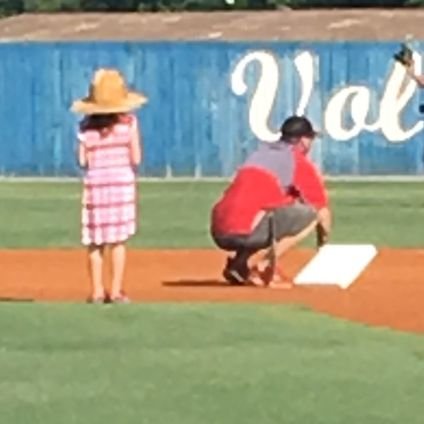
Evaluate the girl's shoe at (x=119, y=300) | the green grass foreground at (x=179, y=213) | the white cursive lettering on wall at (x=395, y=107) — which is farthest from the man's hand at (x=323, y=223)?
the white cursive lettering on wall at (x=395, y=107)

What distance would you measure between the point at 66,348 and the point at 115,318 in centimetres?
139

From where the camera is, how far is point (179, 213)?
80.4ft

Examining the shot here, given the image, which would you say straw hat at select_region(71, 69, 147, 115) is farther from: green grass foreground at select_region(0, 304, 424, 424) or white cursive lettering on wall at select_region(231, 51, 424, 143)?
white cursive lettering on wall at select_region(231, 51, 424, 143)

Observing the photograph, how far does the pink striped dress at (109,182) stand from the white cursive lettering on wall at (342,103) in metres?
18.4

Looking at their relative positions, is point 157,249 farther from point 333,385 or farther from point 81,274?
point 333,385

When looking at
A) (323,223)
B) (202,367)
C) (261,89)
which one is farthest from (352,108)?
(202,367)

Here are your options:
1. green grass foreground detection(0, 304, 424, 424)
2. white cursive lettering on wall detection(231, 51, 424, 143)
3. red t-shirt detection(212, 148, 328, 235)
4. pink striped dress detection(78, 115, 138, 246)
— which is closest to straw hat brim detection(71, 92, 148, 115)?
pink striped dress detection(78, 115, 138, 246)

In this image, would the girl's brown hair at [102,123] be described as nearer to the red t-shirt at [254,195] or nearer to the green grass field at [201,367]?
the green grass field at [201,367]

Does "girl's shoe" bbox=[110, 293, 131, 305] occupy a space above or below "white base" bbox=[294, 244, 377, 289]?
above

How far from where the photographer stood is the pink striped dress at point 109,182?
13891mm

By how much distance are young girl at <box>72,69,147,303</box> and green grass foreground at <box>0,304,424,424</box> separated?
725 millimetres

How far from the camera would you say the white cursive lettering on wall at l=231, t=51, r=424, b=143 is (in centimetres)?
3241

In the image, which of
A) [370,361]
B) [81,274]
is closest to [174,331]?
[370,361]

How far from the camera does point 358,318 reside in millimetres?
13109
